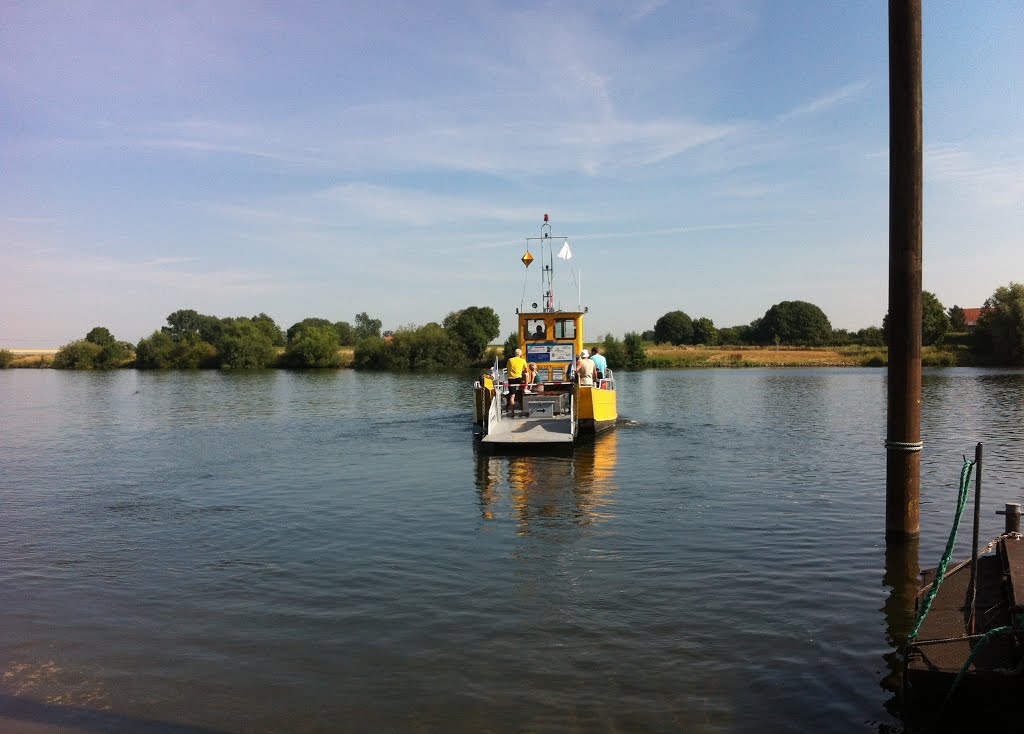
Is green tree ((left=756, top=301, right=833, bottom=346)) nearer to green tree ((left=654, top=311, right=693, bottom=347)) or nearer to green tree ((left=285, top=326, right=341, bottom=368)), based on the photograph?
green tree ((left=654, top=311, right=693, bottom=347))

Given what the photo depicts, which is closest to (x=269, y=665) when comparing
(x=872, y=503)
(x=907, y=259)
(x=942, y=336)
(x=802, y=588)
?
(x=802, y=588)

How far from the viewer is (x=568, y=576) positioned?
8.45m

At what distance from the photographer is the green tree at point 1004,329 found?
6500 centimetres

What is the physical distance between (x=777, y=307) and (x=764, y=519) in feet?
370

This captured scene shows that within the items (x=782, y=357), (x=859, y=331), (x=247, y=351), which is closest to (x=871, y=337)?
(x=859, y=331)

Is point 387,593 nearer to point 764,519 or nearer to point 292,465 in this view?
point 764,519

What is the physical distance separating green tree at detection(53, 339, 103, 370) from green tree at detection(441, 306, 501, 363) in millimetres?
44629

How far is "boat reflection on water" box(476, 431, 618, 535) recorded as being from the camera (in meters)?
11.6

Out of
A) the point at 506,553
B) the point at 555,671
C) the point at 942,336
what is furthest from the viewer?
the point at 942,336

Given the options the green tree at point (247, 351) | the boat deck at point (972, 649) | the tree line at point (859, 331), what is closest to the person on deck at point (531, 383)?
the boat deck at point (972, 649)

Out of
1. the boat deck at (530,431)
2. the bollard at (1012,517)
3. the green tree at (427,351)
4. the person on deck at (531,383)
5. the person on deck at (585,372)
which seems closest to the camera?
the bollard at (1012,517)

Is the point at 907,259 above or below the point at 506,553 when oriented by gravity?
above

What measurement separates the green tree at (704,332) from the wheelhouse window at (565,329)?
97819 millimetres

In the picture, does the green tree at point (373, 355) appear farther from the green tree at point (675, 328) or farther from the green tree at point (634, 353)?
the green tree at point (675, 328)
